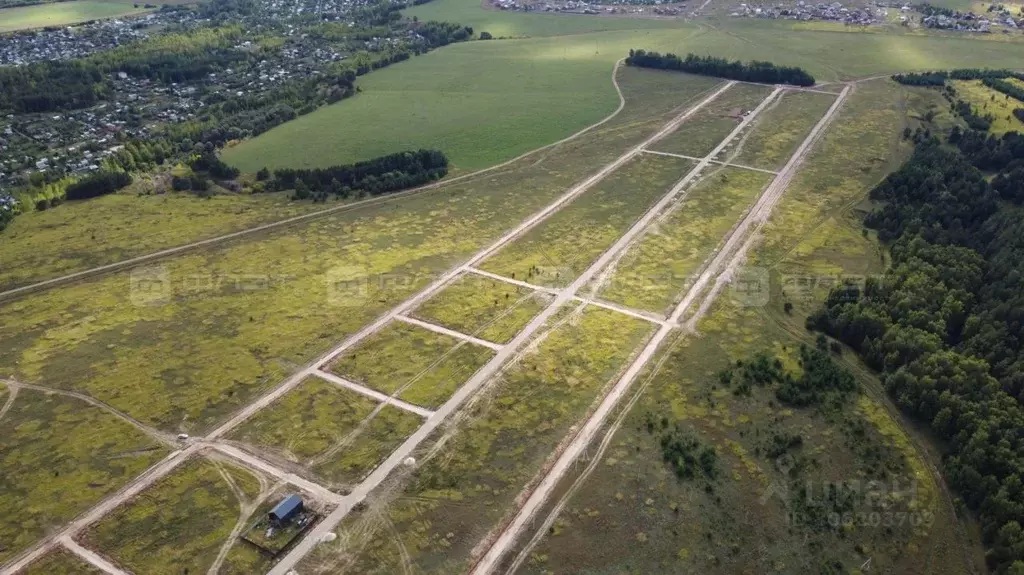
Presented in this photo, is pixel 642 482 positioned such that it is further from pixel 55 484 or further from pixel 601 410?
pixel 55 484

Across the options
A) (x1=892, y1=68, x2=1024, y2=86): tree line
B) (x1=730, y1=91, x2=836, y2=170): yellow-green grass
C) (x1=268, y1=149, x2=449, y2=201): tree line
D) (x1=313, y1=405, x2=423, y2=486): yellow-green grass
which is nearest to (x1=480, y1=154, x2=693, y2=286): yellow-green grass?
(x1=730, y1=91, x2=836, y2=170): yellow-green grass

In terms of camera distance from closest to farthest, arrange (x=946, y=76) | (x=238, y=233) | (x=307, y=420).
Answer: (x=307, y=420), (x=238, y=233), (x=946, y=76)

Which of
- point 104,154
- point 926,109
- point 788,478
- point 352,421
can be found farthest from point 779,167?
point 104,154

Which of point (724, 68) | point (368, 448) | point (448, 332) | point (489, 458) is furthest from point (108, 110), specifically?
point (724, 68)

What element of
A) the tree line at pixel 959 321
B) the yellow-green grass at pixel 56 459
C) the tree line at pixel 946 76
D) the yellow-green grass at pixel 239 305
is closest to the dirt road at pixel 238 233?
the yellow-green grass at pixel 239 305

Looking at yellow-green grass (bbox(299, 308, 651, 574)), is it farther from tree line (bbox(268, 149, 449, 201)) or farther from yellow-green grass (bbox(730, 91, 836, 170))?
yellow-green grass (bbox(730, 91, 836, 170))

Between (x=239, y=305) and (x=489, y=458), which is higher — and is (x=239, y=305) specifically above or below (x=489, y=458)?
above

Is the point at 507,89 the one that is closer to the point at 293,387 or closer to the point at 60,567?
the point at 293,387
